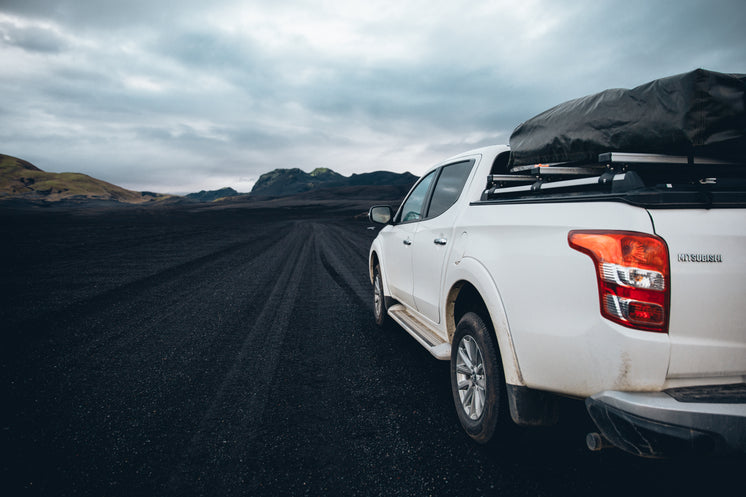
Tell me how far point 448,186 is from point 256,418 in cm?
253

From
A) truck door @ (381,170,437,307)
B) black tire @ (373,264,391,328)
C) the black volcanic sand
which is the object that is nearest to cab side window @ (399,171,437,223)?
truck door @ (381,170,437,307)

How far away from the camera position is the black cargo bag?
1703 mm

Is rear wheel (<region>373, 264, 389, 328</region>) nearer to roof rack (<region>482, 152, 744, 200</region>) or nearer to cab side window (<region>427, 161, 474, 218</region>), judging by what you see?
cab side window (<region>427, 161, 474, 218</region>)

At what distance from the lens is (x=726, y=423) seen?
1.40 metres

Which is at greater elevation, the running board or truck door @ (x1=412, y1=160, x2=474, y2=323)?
truck door @ (x1=412, y1=160, x2=474, y2=323)

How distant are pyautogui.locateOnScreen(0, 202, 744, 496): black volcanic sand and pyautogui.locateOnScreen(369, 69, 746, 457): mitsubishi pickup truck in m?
0.28

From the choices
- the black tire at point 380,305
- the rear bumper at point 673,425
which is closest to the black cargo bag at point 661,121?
the rear bumper at point 673,425

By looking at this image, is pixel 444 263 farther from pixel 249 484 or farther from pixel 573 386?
pixel 249 484

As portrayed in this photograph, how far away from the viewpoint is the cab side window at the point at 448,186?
3.22 metres

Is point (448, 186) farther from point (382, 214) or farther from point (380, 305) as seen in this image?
point (380, 305)

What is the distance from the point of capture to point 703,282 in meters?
1.51

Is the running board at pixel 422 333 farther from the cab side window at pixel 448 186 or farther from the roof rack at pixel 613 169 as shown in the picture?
the roof rack at pixel 613 169

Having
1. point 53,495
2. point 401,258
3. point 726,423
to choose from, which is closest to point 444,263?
point 401,258

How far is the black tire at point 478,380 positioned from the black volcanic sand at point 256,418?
0.18 metres
